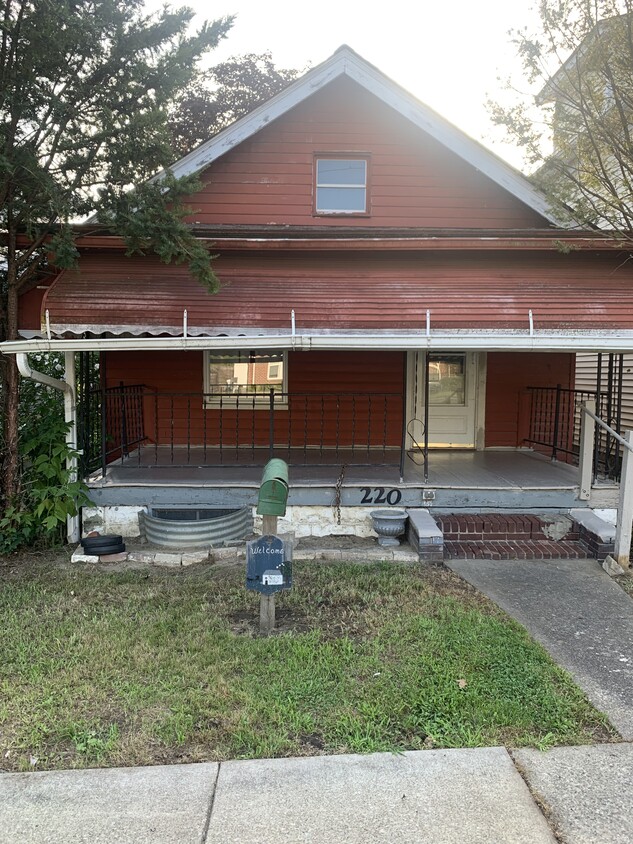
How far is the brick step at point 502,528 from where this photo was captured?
6184mm

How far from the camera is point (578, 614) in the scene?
4574mm

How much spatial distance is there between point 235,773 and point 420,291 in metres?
5.56

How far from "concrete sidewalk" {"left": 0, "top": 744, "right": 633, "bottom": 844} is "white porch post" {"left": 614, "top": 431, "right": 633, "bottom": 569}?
3174 mm

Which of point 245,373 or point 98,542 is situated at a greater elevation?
point 245,373

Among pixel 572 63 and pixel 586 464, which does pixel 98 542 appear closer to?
pixel 586 464

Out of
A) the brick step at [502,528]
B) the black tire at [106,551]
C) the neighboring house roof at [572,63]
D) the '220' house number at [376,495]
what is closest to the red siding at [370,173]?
the neighboring house roof at [572,63]

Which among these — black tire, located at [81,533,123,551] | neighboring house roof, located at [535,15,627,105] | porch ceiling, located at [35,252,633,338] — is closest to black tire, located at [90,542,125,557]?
black tire, located at [81,533,123,551]

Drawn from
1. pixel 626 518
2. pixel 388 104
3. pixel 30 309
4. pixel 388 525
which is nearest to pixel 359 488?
pixel 388 525

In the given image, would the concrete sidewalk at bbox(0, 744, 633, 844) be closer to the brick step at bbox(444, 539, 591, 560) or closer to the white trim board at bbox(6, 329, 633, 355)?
the brick step at bbox(444, 539, 591, 560)

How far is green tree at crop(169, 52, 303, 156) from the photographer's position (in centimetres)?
1962

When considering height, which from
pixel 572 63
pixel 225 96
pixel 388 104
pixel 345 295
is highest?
pixel 225 96

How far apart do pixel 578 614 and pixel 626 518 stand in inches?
63.8

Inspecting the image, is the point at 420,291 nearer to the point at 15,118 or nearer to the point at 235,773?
the point at 15,118

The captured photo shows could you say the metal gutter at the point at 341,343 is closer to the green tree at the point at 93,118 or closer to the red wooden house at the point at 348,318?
the red wooden house at the point at 348,318
